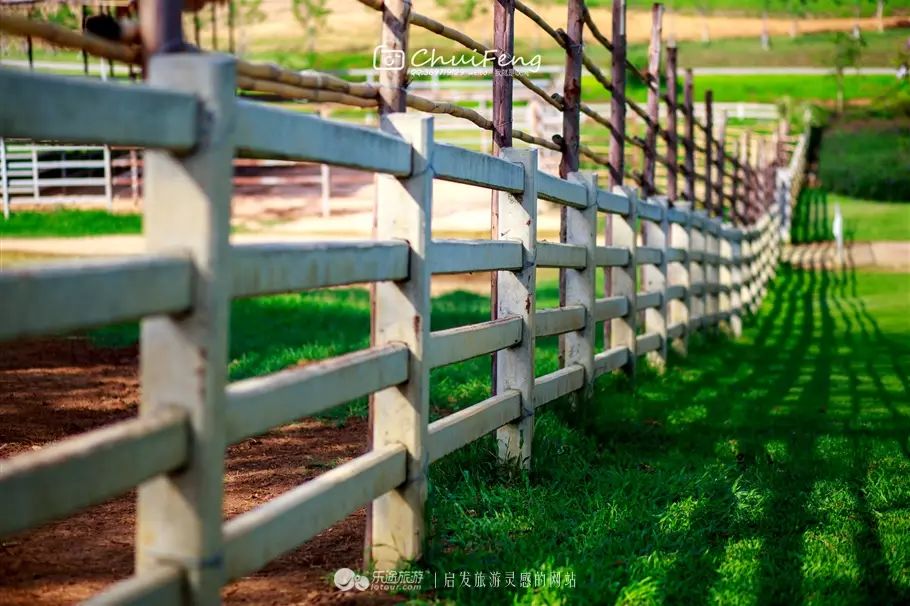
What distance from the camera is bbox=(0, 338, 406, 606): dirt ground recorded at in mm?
3334

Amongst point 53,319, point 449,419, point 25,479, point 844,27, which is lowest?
point 449,419

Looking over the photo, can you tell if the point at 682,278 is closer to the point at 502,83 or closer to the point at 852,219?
the point at 502,83

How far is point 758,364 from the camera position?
1021 cm

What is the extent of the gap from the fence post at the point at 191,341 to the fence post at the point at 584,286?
A: 424cm

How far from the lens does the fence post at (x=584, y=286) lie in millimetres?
6512

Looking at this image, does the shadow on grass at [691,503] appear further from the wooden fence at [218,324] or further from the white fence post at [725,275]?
the white fence post at [725,275]

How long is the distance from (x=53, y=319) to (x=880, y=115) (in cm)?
5365

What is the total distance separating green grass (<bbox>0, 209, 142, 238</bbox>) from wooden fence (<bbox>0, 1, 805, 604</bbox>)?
15.7m

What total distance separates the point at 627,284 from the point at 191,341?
5.92 meters

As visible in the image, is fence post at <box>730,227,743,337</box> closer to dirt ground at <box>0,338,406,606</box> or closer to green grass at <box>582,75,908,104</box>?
dirt ground at <box>0,338,406,606</box>

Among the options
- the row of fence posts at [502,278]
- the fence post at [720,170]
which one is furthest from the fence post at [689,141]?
the row of fence posts at [502,278]

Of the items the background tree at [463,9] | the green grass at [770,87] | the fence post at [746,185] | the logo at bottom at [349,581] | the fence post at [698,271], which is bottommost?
the logo at bottom at [349,581]

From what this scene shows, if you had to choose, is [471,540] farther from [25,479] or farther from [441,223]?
[441,223]

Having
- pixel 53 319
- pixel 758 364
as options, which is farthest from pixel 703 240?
pixel 53 319
